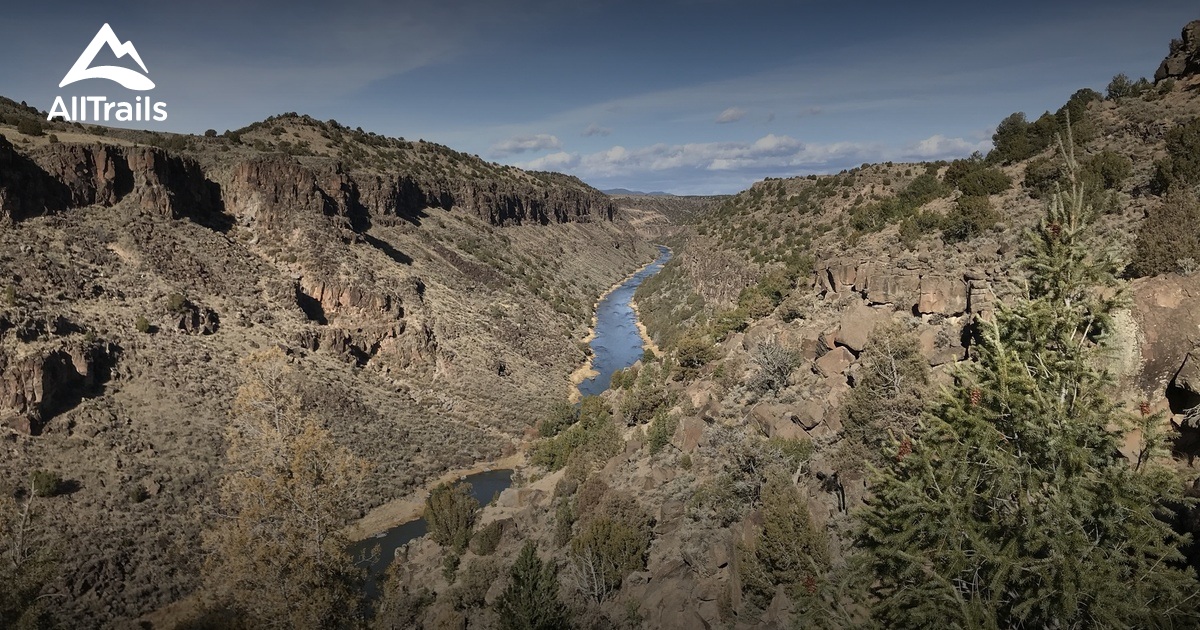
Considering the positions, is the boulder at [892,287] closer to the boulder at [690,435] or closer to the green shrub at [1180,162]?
the green shrub at [1180,162]

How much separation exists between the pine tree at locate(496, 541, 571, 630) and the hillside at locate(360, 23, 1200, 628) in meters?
2.16

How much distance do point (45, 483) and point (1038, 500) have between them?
39.6m

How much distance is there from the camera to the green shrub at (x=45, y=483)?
29.2 meters

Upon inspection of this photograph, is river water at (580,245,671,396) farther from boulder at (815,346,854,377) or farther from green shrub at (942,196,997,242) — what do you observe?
green shrub at (942,196,997,242)

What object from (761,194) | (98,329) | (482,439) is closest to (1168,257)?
(482,439)

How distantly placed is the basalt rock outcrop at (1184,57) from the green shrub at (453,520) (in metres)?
45.0

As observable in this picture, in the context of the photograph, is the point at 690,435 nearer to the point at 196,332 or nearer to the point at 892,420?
the point at 892,420

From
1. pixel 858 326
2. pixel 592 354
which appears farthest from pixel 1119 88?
pixel 592 354

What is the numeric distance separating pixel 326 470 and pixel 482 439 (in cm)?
3264

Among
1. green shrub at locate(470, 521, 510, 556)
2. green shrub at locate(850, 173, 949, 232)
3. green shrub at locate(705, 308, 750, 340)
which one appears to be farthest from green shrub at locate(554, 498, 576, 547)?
green shrub at locate(850, 173, 949, 232)

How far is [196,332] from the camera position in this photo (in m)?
42.9

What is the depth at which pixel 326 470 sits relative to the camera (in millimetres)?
17141

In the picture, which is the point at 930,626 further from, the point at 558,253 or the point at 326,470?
the point at 558,253

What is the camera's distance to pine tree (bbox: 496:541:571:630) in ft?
58.3
